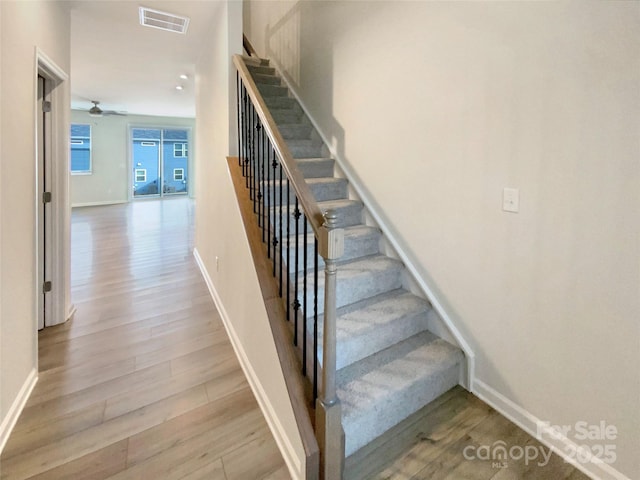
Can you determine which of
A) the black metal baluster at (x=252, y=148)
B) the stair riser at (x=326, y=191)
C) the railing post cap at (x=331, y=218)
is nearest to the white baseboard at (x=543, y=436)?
the railing post cap at (x=331, y=218)

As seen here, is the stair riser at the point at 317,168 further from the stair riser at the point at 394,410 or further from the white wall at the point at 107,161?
the white wall at the point at 107,161

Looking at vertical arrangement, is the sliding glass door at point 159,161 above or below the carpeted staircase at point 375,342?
above

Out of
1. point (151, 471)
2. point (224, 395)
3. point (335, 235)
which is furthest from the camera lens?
point (224, 395)

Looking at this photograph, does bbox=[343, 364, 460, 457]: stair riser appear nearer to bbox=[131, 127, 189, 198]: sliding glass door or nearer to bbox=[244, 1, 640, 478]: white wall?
bbox=[244, 1, 640, 478]: white wall

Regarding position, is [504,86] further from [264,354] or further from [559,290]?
[264,354]

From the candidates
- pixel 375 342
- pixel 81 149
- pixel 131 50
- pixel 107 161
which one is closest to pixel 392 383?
pixel 375 342

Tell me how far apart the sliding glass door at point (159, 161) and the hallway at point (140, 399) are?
783cm

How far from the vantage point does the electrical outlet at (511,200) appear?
1.82m

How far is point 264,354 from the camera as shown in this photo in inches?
80.0

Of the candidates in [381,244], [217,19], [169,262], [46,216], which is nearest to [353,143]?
[381,244]

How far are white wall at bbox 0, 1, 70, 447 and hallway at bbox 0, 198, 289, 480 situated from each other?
0.71 feet

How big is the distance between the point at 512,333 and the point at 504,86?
1333mm

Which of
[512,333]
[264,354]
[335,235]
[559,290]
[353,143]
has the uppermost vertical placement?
[353,143]

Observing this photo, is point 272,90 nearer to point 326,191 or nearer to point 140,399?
point 326,191
